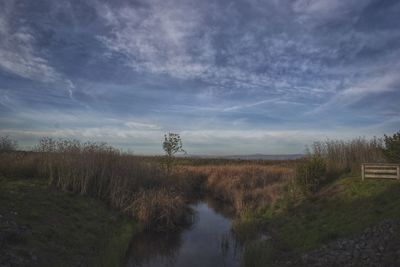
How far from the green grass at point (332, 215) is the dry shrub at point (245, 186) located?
111 inches

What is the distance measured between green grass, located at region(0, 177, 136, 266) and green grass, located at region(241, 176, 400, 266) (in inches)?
202

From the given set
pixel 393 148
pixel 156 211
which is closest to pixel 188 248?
pixel 156 211

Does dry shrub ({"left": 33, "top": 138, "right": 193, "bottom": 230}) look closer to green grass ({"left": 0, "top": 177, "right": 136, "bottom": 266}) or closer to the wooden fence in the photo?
green grass ({"left": 0, "top": 177, "right": 136, "bottom": 266})

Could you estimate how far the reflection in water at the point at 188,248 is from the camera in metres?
12.4

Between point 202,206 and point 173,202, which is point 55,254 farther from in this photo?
point 202,206

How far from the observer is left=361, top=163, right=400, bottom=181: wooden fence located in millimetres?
17000

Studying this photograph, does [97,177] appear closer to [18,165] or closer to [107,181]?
[107,181]

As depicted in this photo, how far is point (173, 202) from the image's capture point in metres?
17.9

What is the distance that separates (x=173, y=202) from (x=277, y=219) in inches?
210

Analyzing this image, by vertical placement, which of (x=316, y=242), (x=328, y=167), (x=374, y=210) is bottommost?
(x=316, y=242)

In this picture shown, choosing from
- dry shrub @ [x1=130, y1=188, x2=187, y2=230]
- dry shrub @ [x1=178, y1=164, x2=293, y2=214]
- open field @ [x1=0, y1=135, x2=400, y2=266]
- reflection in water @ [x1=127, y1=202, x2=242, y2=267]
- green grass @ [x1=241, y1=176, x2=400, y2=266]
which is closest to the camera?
open field @ [x1=0, y1=135, x2=400, y2=266]

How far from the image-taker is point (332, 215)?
47.2 ft

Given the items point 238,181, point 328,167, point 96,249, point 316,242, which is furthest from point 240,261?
point 238,181

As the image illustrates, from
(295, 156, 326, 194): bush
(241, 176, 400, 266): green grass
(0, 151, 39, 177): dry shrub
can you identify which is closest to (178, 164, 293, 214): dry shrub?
(295, 156, 326, 194): bush
